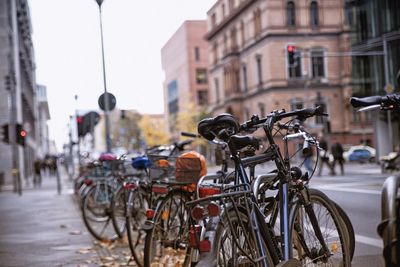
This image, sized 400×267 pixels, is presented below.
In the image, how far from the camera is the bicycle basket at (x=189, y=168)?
17.1 feet

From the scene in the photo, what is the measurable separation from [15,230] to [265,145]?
7.51 metres

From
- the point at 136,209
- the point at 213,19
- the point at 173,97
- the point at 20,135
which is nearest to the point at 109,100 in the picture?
the point at 213,19

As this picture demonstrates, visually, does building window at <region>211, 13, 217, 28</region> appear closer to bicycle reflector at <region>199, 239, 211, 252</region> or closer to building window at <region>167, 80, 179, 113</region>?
bicycle reflector at <region>199, 239, 211, 252</region>

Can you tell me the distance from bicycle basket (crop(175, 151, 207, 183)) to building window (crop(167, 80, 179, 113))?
15.5 m

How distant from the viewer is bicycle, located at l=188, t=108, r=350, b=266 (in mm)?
3330

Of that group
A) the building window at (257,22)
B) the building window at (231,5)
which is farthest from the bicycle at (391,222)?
the building window at (257,22)

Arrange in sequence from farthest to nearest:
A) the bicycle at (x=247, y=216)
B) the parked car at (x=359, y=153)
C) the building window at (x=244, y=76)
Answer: the parked car at (x=359, y=153), the building window at (x=244, y=76), the bicycle at (x=247, y=216)

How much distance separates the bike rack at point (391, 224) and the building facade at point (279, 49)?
239cm

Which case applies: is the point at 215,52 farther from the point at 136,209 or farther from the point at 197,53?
the point at 136,209

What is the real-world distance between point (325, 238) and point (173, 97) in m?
27.4

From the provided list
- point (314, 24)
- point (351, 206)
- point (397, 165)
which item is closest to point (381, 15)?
point (397, 165)

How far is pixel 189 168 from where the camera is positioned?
5.23 m

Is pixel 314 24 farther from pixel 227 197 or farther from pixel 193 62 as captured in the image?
pixel 193 62

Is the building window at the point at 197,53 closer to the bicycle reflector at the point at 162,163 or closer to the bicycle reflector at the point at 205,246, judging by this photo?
the bicycle reflector at the point at 162,163
